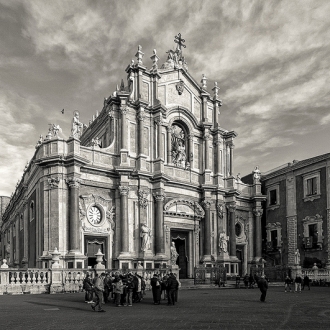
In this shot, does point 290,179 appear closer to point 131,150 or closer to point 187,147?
point 187,147

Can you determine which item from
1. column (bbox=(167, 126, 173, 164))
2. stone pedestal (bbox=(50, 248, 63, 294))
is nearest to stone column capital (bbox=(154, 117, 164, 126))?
column (bbox=(167, 126, 173, 164))

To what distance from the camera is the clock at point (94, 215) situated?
3350cm

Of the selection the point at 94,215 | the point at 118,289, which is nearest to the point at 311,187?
the point at 94,215

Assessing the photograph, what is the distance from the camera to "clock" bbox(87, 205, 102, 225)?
1319 inches

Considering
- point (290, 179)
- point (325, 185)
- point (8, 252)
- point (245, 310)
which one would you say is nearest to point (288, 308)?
point (245, 310)

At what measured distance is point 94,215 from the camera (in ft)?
111

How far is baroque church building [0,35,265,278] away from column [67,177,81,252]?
0.07 meters

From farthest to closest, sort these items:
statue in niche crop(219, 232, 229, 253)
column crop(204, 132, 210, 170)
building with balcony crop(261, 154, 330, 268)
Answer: column crop(204, 132, 210, 170)
statue in niche crop(219, 232, 229, 253)
building with balcony crop(261, 154, 330, 268)

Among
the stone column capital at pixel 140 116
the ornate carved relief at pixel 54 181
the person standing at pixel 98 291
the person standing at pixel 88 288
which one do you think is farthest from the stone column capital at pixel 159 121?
the person standing at pixel 98 291

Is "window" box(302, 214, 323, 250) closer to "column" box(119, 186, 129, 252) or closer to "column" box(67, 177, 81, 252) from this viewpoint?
"column" box(119, 186, 129, 252)

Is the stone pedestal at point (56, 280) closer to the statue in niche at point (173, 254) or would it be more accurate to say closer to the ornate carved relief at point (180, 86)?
the statue in niche at point (173, 254)

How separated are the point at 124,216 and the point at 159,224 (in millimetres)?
3313

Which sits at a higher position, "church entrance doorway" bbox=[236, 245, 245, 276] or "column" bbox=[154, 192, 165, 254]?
"column" bbox=[154, 192, 165, 254]

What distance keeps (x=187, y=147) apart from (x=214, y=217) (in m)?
6.51
